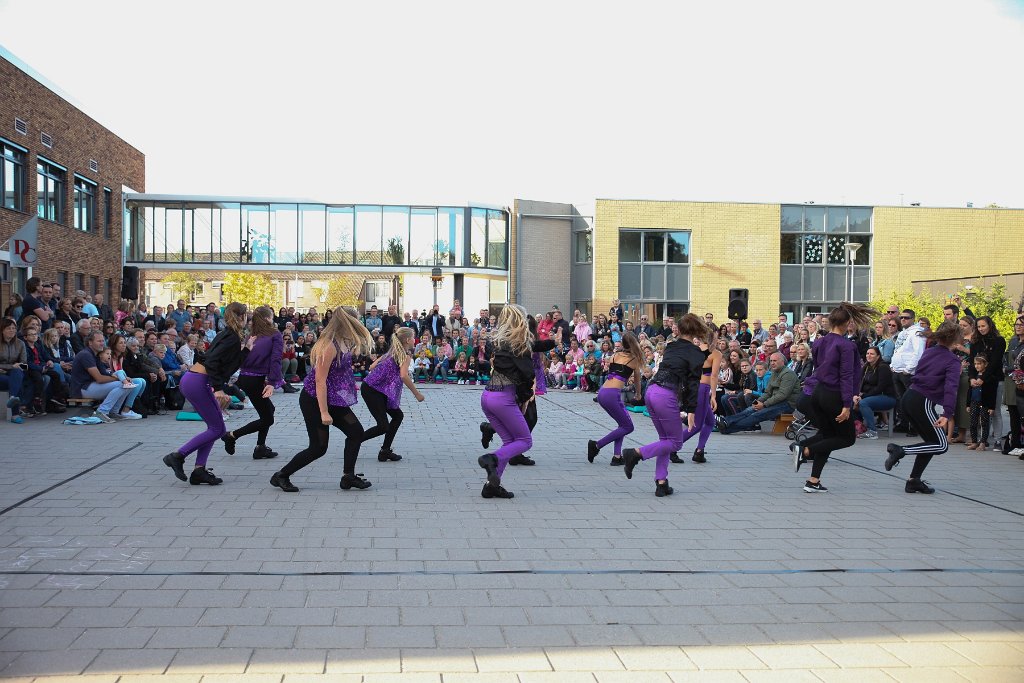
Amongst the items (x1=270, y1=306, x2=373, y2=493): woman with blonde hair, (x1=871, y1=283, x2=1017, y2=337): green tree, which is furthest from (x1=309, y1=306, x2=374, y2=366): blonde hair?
(x1=871, y1=283, x2=1017, y2=337): green tree

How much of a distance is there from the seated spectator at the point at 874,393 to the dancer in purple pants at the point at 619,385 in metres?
4.49

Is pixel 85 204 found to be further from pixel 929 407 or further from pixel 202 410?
pixel 929 407

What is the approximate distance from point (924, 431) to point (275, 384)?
633 cm

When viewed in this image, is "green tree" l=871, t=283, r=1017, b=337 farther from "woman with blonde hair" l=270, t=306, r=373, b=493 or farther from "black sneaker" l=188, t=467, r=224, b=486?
"black sneaker" l=188, t=467, r=224, b=486

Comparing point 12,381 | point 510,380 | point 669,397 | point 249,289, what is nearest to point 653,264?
point 12,381

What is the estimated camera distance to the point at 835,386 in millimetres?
8273

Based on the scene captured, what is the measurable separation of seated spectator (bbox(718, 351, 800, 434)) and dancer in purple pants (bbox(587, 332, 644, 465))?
132 inches

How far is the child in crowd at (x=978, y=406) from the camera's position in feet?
39.2

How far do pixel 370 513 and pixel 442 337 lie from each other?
1898 centimetres

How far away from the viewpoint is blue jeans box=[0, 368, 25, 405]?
44.4 ft

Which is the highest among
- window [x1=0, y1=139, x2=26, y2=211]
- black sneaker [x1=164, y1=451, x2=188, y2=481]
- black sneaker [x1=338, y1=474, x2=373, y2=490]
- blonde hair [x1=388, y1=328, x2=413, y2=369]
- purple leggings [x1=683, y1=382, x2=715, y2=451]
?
window [x1=0, y1=139, x2=26, y2=211]

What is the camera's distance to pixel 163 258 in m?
35.6

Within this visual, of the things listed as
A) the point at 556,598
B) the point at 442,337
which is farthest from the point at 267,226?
the point at 556,598

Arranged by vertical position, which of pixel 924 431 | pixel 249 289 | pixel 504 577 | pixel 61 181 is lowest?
pixel 504 577
